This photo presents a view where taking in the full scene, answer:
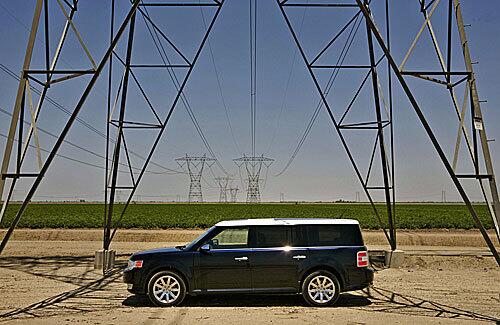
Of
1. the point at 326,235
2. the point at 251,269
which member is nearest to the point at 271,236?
the point at 251,269

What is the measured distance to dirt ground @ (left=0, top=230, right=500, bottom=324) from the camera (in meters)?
10.7

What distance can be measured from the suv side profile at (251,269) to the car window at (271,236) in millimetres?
21

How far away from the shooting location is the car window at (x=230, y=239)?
39.2 ft

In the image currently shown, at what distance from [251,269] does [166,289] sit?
1.77 metres

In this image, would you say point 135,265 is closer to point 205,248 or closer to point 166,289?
point 166,289

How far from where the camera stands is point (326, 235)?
12.1 meters

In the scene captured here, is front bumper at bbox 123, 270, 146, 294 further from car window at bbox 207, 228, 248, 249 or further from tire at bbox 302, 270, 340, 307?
tire at bbox 302, 270, 340, 307

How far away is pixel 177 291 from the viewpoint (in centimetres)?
1166

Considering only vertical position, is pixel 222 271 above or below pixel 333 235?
below

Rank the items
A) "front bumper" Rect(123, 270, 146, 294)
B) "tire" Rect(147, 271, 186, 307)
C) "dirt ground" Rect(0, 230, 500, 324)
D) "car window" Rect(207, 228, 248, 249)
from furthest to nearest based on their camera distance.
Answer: "car window" Rect(207, 228, 248, 249) → "front bumper" Rect(123, 270, 146, 294) → "tire" Rect(147, 271, 186, 307) → "dirt ground" Rect(0, 230, 500, 324)

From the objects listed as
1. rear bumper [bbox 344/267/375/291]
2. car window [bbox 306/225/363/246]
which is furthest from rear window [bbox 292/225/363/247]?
rear bumper [bbox 344/267/375/291]

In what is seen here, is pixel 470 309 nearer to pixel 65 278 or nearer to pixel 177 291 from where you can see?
pixel 177 291

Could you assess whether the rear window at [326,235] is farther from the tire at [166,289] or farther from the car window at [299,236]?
the tire at [166,289]

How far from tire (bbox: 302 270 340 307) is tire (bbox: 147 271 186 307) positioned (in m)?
2.51
